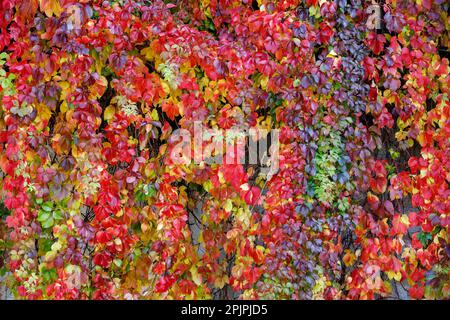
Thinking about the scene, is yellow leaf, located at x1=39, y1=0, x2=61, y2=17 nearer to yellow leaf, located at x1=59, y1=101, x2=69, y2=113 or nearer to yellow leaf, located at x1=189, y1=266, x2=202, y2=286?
yellow leaf, located at x1=59, y1=101, x2=69, y2=113

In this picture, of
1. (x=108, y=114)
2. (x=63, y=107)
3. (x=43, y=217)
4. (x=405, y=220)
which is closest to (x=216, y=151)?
(x=108, y=114)

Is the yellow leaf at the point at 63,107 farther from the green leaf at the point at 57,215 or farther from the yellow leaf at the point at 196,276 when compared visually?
the yellow leaf at the point at 196,276

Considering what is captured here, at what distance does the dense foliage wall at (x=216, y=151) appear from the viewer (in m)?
2.57

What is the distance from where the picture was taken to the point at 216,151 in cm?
262

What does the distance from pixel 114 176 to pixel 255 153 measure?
63 centimetres

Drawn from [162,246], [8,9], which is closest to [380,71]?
[162,246]

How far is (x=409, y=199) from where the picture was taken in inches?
117

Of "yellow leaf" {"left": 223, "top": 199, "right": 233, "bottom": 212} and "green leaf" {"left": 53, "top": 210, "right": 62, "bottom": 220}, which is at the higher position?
"yellow leaf" {"left": 223, "top": 199, "right": 233, "bottom": 212}

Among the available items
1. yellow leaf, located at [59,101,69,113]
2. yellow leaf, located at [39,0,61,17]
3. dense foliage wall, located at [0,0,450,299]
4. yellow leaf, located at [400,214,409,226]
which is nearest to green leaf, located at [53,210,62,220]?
dense foliage wall, located at [0,0,450,299]

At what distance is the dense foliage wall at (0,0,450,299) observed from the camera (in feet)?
8.43

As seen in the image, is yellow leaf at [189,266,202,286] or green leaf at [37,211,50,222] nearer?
green leaf at [37,211,50,222]

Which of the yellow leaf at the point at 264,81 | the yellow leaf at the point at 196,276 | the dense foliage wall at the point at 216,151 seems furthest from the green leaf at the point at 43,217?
the yellow leaf at the point at 264,81

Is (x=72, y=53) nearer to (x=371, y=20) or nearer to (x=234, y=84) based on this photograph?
(x=234, y=84)

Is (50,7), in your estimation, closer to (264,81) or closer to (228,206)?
(264,81)
